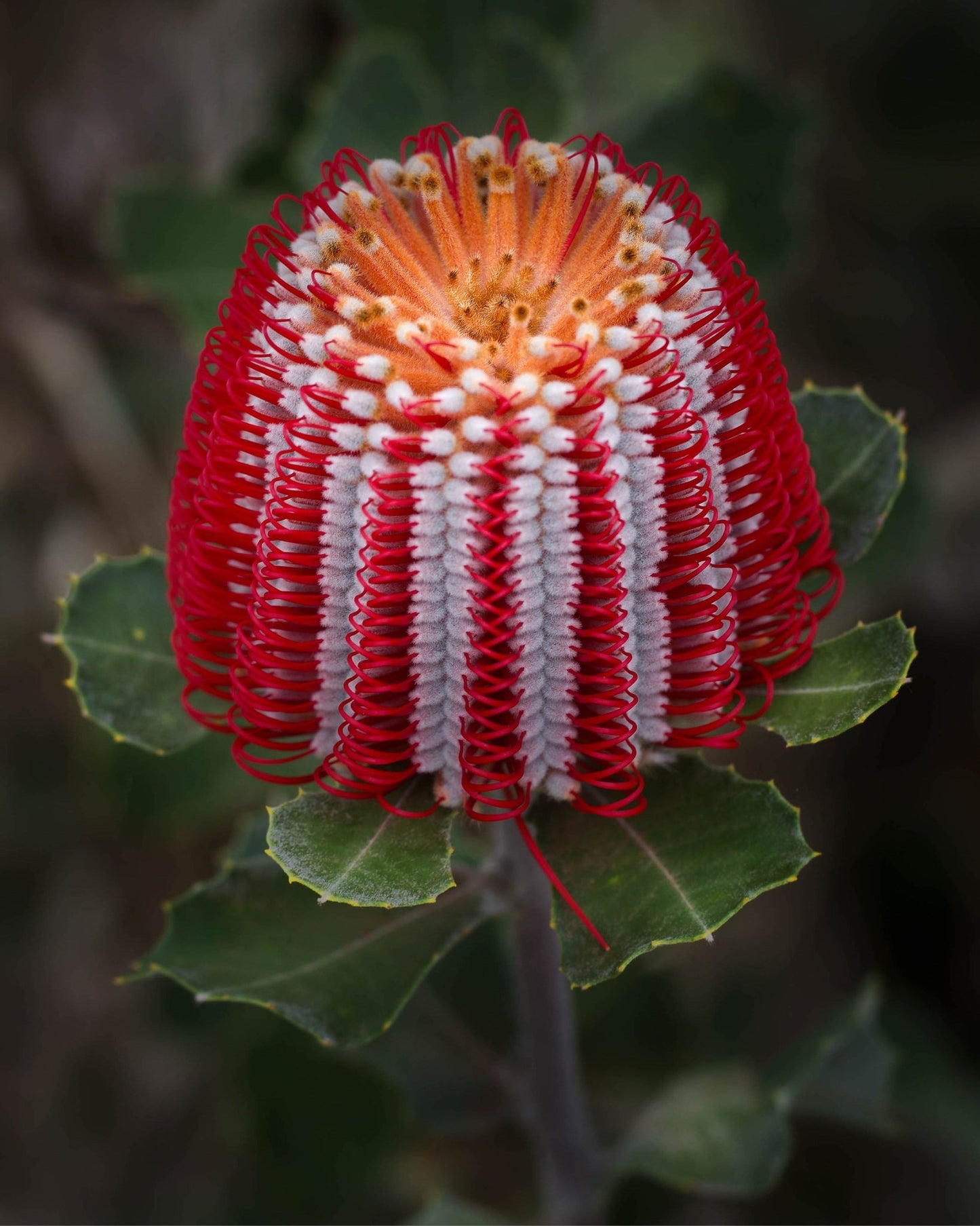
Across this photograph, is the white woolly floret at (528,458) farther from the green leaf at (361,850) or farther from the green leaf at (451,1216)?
the green leaf at (451,1216)

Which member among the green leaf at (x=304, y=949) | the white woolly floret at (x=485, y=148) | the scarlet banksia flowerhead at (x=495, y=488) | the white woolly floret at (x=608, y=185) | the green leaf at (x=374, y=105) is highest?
the green leaf at (x=374, y=105)

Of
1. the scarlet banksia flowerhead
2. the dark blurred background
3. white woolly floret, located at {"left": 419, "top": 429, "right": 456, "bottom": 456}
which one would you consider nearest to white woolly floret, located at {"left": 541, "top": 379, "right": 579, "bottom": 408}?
the scarlet banksia flowerhead

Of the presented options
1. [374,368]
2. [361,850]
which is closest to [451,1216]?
[361,850]

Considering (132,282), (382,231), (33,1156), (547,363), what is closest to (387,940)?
(547,363)

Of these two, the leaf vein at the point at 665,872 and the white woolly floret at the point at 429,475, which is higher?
the white woolly floret at the point at 429,475

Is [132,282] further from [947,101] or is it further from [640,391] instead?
[947,101]

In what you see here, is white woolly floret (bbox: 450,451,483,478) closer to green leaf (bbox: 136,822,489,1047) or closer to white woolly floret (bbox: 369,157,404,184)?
white woolly floret (bbox: 369,157,404,184)

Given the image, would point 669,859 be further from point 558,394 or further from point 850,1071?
point 850,1071

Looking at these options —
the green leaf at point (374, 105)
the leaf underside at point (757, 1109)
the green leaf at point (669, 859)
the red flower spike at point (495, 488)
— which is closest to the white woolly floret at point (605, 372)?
the red flower spike at point (495, 488)
